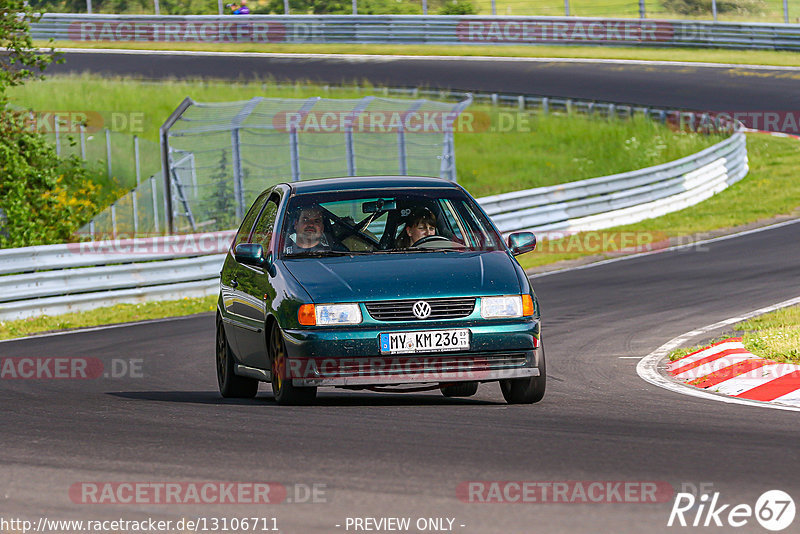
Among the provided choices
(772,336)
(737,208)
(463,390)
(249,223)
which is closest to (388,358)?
(463,390)

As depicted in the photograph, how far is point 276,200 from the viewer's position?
9961 mm

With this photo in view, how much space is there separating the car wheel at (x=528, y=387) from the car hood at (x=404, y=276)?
566mm

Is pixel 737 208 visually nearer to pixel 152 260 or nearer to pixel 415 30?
pixel 152 260

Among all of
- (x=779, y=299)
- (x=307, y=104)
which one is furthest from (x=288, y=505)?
(x=307, y=104)

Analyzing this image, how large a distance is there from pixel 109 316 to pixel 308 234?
933cm

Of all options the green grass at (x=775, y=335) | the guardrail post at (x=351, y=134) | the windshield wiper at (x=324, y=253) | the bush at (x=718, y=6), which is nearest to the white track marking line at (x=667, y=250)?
the guardrail post at (x=351, y=134)

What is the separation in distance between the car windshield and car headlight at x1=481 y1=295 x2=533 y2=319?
88 centimetres

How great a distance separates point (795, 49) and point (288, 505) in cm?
Answer: 4149

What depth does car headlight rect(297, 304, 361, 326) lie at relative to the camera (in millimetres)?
8188

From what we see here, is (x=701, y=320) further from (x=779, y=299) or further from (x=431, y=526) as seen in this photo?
(x=431, y=526)

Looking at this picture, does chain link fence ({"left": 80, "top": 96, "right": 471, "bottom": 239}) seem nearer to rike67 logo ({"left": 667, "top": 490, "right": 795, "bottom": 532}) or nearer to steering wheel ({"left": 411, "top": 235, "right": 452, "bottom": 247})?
steering wheel ({"left": 411, "top": 235, "right": 452, "bottom": 247})

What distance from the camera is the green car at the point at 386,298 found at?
817cm

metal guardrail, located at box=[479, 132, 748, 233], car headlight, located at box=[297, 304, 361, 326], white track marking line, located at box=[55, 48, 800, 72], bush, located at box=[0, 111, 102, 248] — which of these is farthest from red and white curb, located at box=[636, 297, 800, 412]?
white track marking line, located at box=[55, 48, 800, 72]

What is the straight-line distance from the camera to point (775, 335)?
11242 mm
